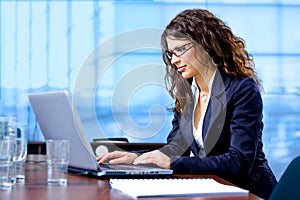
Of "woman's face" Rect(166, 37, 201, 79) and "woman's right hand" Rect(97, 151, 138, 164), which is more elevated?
"woman's face" Rect(166, 37, 201, 79)

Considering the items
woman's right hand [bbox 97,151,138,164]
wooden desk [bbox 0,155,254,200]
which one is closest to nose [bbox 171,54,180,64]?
woman's right hand [bbox 97,151,138,164]

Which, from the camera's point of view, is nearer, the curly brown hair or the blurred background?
the curly brown hair

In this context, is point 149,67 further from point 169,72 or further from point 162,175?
point 162,175

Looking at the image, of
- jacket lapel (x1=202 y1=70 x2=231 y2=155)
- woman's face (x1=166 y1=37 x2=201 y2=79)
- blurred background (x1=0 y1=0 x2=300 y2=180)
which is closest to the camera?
jacket lapel (x1=202 y1=70 x2=231 y2=155)

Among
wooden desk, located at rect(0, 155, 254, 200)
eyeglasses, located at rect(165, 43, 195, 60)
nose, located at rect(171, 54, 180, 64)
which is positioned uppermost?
eyeglasses, located at rect(165, 43, 195, 60)

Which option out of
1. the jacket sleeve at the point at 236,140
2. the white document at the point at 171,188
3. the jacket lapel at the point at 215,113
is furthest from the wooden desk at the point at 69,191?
the jacket lapel at the point at 215,113

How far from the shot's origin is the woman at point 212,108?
5.55ft

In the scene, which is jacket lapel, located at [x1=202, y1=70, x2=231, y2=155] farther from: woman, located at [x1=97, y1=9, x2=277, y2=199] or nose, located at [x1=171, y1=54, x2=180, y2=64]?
nose, located at [x1=171, y1=54, x2=180, y2=64]

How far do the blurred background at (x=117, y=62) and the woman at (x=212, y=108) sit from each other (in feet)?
4.46

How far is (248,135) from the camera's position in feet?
5.67

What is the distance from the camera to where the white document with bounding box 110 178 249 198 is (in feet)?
3.76

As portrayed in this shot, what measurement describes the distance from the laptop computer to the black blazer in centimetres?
20

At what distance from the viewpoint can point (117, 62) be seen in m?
3.56

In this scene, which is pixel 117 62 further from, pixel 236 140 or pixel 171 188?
pixel 171 188
